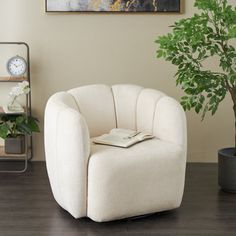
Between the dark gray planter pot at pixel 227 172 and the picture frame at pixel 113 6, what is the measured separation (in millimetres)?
1383

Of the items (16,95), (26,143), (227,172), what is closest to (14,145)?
(26,143)

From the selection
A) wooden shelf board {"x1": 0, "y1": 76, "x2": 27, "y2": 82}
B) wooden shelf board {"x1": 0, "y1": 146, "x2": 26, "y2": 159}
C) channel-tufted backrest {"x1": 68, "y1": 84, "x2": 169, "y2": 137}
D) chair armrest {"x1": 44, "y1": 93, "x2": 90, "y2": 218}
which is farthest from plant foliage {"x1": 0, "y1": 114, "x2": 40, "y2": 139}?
chair armrest {"x1": 44, "y1": 93, "x2": 90, "y2": 218}

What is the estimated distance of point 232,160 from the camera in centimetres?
386

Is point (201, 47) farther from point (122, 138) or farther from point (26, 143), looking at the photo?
point (26, 143)

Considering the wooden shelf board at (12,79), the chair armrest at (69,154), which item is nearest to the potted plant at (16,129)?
the wooden shelf board at (12,79)

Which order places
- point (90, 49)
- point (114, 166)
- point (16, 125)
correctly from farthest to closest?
point (90, 49) < point (16, 125) < point (114, 166)

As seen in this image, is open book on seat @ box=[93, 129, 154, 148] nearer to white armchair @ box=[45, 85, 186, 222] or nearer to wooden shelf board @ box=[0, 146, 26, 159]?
white armchair @ box=[45, 85, 186, 222]

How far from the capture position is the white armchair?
10.4 ft

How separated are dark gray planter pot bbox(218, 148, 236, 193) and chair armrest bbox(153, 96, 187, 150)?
1.85ft

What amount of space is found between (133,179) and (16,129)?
151cm

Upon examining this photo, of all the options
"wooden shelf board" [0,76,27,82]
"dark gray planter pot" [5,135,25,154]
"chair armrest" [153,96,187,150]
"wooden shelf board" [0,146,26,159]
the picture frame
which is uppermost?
the picture frame

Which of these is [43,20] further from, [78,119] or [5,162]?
[78,119]

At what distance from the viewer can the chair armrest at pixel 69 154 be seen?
317cm

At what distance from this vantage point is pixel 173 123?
3441mm
